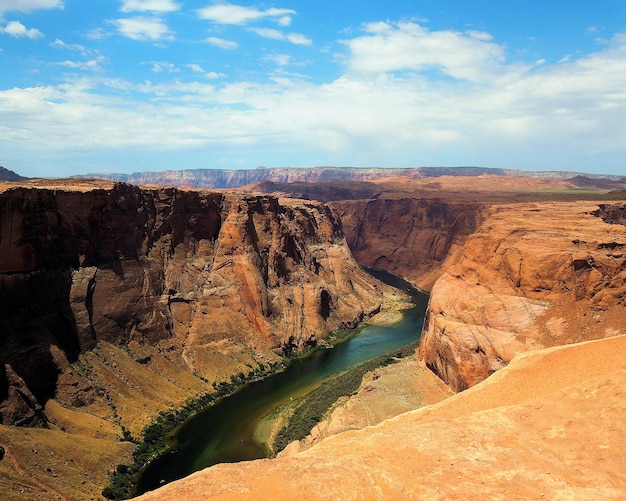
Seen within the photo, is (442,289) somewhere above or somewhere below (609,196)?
below

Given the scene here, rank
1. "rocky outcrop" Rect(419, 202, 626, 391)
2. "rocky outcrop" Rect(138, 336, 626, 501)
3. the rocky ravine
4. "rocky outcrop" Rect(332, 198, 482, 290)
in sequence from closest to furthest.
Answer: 1. "rocky outcrop" Rect(138, 336, 626, 501)
2. "rocky outcrop" Rect(419, 202, 626, 391)
3. the rocky ravine
4. "rocky outcrop" Rect(332, 198, 482, 290)

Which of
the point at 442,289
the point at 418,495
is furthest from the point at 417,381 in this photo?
the point at 418,495

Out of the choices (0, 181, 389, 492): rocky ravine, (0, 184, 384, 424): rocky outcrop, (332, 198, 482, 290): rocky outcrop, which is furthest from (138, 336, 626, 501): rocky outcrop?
(332, 198, 482, 290): rocky outcrop

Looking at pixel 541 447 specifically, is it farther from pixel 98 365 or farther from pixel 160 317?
Result: pixel 160 317

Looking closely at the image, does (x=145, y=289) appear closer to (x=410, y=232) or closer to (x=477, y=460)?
(x=477, y=460)

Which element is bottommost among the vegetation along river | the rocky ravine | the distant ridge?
the vegetation along river

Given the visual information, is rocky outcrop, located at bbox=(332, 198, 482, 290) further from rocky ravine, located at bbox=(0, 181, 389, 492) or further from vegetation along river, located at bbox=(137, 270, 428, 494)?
rocky ravine, located at bbox=(0, 181, 389, 492)

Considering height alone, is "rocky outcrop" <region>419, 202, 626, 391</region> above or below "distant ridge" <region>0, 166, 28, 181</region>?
below
